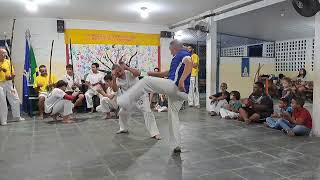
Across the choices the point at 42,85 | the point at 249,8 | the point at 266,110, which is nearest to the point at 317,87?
the point at 266,110

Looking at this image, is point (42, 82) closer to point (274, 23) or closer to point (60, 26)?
point (60, 26)

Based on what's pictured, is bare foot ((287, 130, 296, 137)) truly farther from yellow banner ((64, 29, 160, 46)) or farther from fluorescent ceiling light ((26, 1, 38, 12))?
fluorescent ceiling light ((26, 1, 38, 12))

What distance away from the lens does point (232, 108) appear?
658 cm

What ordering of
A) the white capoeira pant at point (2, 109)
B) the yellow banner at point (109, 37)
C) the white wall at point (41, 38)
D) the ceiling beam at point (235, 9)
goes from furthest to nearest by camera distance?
the yellow banner at point (109, 37), the white wall at point (41, 38), the white capoeira pant at point (2, 109), the ceiling beam at point (235, 9)

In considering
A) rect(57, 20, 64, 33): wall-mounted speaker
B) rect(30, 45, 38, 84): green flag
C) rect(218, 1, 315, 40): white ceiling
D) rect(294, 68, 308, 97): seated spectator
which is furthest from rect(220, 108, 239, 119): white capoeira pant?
rect(57, 20, 64, 33): wall-mounted speaker

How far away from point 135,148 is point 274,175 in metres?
1.90

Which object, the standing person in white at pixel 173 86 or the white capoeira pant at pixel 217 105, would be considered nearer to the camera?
the standing person in white at pixel 173 86

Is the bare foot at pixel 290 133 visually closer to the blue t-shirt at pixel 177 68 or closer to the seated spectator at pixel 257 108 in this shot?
the seated spectator at pixel 257 108

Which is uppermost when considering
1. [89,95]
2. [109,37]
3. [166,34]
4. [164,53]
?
[166,34]

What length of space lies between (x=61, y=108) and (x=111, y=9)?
281 cm

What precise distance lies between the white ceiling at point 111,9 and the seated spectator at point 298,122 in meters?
2.83

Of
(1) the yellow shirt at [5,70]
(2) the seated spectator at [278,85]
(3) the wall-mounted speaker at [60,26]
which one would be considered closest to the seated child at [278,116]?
(2) the seated spectator at [278,85]

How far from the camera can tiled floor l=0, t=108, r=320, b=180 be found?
3027mm

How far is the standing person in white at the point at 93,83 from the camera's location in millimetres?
7445
